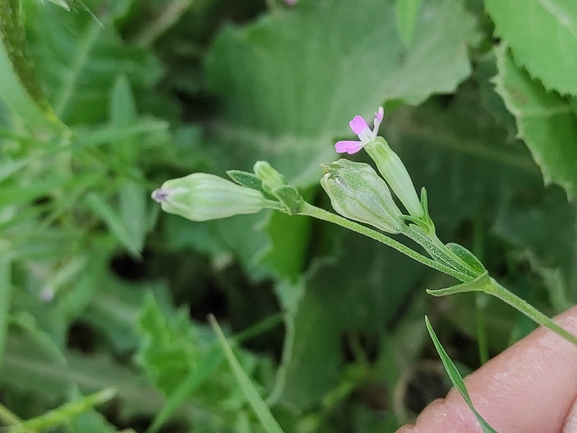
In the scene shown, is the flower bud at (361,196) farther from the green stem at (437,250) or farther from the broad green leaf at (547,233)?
the broad green leaf at (547,233)

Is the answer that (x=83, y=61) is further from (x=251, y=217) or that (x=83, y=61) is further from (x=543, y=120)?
(x=543, y=120)

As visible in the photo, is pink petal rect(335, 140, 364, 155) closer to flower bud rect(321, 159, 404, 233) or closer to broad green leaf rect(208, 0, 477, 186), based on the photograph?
flower bud rect(321, 159, 404, 233)

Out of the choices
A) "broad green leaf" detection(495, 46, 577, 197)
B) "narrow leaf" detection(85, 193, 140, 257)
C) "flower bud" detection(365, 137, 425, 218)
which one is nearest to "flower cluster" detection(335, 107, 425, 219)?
"flower bud" detection(365, 137, 425, 218)

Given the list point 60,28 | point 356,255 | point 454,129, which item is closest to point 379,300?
point 356,255

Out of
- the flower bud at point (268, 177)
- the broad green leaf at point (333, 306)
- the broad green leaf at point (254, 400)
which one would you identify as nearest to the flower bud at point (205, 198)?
the flower bud at point (268, 177)

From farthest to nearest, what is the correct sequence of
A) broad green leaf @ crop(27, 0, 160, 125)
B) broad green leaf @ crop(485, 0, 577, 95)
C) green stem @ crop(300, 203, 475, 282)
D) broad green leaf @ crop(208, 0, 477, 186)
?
broad green leaf @ crop(27, 0, 160, 125) → broad green leaf @ crop(208, 0, 477, 186) → broad green leaf @ crop(485, 0, 577, 95) → green stem @ crop(300, 203, 475, 282)
